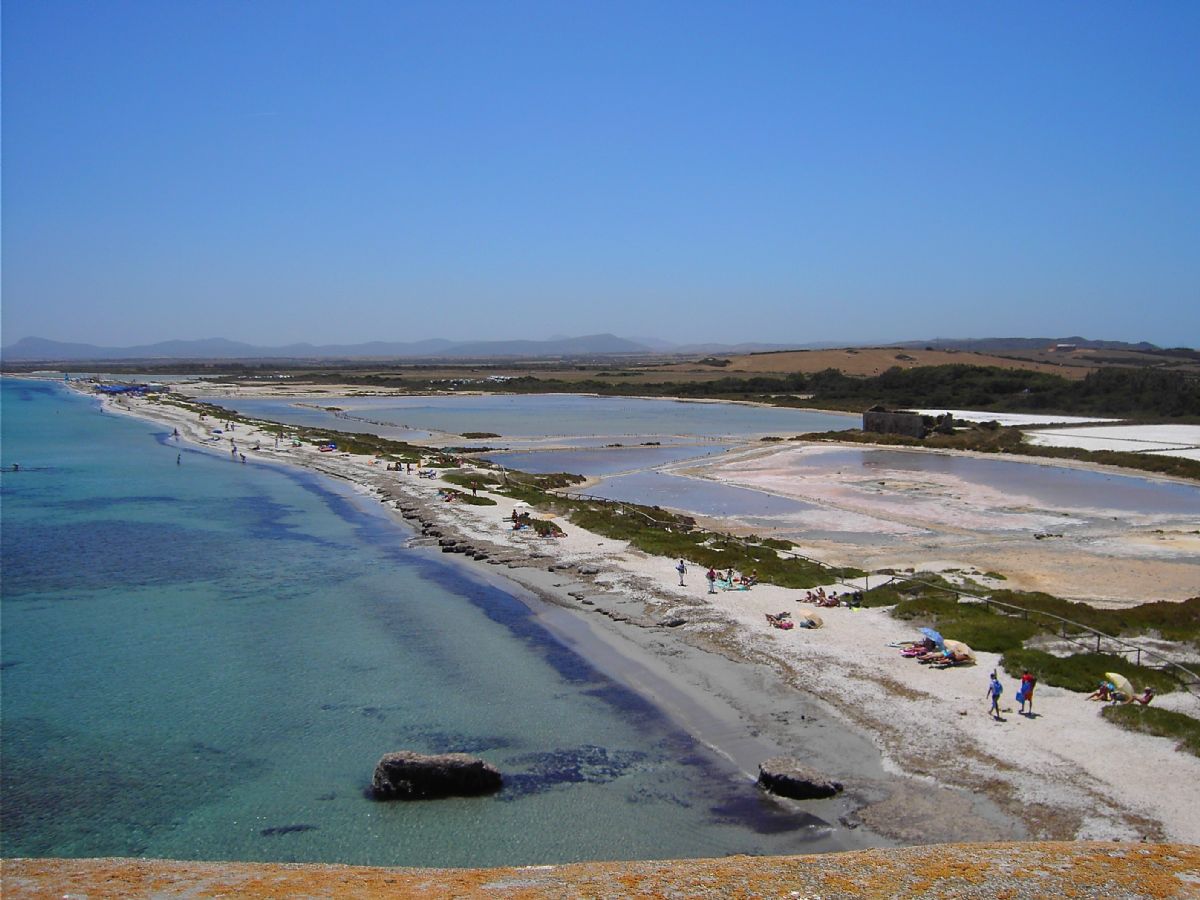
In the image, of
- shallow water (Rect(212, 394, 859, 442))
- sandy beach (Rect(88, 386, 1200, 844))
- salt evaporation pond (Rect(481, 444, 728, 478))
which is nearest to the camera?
sandy beach (Rect(88, 386, 1200, 844))

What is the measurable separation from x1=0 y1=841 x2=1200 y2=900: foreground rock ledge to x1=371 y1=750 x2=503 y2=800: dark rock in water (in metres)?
3.04

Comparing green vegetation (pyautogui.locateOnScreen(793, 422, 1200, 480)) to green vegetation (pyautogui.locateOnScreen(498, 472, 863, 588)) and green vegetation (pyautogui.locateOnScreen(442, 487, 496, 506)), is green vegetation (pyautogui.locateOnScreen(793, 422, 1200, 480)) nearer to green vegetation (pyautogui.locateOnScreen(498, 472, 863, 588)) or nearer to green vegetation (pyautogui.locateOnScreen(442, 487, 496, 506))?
green vegetation (pyautogui.locateOnScreen(498, 472, 863, 588))

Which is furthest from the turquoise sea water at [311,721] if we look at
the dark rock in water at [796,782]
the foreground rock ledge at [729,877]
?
the foreground rock ledge at [729,877]

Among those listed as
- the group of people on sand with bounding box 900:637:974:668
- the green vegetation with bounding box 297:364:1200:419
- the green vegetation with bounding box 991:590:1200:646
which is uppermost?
the green vegetation with bounding box 297:364:1200:419

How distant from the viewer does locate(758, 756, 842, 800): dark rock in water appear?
→ 13.0m

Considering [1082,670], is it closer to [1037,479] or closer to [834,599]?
[834,599]

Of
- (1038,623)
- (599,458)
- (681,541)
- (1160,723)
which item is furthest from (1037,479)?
(1160,723)

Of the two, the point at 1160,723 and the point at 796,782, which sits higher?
the point at 1160,723

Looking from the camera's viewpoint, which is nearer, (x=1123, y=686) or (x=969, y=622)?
(x=1123, y=686)

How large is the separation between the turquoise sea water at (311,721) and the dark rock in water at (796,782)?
433 millimetres

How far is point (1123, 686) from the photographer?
15.4m

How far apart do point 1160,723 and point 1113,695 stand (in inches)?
50.3

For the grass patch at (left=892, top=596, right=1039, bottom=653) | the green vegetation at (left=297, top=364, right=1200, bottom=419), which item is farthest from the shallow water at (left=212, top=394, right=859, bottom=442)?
the grass patch at (left=892, top=596, right=1039, bottom=653)

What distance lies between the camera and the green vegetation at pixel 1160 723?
13500 millimetres
